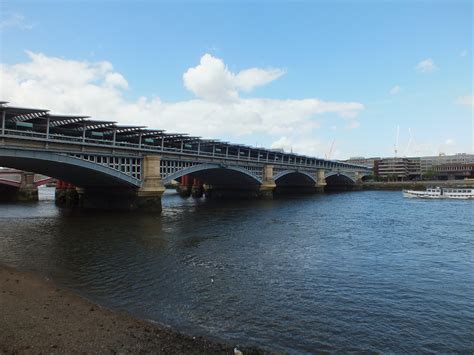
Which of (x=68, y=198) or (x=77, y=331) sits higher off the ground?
(x=68, y=198)

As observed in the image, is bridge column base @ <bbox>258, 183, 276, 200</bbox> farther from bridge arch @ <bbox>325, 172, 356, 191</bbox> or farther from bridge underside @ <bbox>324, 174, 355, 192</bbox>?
bridge underside @ <bbox>324, 174, 355, 192</bbox>

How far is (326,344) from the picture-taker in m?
9.67

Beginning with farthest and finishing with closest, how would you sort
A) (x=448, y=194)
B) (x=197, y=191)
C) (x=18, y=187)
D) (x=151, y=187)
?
(x=197, y=191) → (x=448, y=194) → (x=18, y=187) → (x=151, y=187)

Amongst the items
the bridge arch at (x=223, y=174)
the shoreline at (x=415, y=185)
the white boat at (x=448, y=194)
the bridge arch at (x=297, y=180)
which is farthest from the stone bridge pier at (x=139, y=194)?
the shoreline at (x=415, y=185)

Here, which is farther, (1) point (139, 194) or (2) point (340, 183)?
(2) point (340, 183)

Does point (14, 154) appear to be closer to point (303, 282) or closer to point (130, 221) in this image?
point (130, 221)

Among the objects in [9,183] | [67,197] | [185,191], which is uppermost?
[9,183]

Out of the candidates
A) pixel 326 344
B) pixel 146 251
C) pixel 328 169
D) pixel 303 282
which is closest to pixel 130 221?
pixel 146 251

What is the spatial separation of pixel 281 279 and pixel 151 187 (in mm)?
31815

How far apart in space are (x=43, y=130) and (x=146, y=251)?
73.4ft

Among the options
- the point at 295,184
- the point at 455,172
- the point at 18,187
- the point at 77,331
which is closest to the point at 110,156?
the point at 77,331

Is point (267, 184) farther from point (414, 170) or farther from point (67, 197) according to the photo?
point (414, 170)

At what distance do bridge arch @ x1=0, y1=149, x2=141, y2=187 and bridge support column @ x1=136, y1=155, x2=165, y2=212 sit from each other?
3.81 ft

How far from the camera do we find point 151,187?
44844 millimetres
